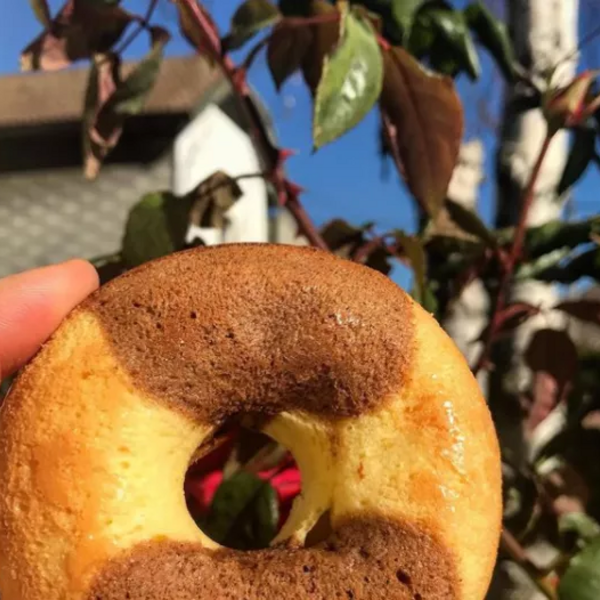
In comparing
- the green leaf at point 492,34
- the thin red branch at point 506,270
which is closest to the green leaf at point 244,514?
the thin red branch at point 506,270

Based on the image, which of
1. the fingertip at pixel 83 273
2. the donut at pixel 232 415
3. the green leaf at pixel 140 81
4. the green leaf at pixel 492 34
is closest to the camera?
the donut at pixel 232 415

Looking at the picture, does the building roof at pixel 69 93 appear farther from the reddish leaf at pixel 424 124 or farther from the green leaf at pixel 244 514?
the green leaf at pixel 244 514

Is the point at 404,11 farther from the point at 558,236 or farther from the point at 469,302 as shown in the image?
the point at 469,302

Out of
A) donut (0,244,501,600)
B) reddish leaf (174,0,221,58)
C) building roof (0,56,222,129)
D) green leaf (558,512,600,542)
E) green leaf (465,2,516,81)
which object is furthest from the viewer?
building roof (0,56,222,129)

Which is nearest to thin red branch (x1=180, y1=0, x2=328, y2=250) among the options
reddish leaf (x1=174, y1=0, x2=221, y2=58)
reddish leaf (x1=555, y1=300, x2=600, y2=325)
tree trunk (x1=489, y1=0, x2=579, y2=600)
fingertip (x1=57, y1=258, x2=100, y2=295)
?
reddish leaf (x1=174, y1=0, x2=221, y2=58)

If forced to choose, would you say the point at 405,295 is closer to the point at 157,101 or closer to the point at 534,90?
the point at 534,90

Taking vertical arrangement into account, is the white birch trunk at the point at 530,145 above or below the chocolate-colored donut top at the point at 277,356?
below

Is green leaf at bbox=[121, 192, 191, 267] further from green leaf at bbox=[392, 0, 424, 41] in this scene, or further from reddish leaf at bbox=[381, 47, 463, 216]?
green leaf at bbox=[392, 0, 424, 41]
